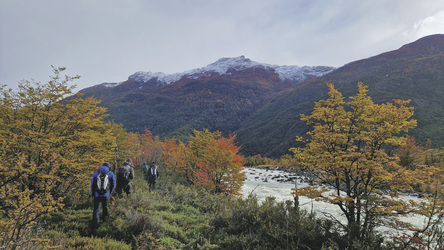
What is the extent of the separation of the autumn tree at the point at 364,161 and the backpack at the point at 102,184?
18.6 ft

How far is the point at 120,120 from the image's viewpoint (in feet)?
357

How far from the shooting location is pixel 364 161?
5613 mm

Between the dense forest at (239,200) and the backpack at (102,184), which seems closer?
the dense forest at (239,200)

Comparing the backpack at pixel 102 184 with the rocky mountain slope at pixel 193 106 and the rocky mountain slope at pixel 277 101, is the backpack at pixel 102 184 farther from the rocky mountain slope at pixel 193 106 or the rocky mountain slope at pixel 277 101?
the rocky mountain slope at pixel 193 106

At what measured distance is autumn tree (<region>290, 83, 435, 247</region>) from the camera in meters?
5.17

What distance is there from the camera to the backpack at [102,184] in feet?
17.6

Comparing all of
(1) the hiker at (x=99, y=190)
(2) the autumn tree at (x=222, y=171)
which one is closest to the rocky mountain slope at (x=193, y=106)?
(2) the autumn tree at (x=222, y=171)

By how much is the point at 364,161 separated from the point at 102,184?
7646 millimetres

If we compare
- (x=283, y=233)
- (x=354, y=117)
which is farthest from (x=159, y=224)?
(x=354, y=117)

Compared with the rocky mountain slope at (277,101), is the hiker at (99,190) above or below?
below

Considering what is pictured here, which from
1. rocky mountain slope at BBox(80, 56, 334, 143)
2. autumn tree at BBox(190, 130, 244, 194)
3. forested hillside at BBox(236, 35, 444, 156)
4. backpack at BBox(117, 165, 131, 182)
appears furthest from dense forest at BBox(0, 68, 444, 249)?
rocky mountain slope at BBox(80, 56, 334, 143)

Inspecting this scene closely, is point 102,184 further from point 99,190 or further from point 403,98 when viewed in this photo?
point 403,98

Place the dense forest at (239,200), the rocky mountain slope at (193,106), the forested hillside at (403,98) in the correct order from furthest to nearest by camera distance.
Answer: the rocky mountain slope at (193,106)
the forested hillside at (403,98)
the dense forest at (239,200)

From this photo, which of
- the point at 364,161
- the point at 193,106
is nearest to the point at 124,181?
the point at 364,161
